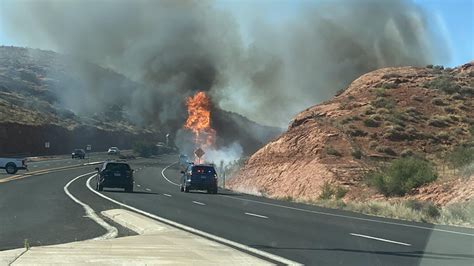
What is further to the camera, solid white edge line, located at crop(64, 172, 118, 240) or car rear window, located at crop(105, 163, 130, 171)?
car rear window, located at crop(105, 163, 130, 171)

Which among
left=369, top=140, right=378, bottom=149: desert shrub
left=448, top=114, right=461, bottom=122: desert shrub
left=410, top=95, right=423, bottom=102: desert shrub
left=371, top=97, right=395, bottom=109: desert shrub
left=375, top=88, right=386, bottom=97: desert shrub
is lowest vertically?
left=369, top=140, right=378, bottom=149: desert shrub

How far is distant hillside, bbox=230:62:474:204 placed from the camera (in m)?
36.8

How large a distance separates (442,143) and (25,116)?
215 ft

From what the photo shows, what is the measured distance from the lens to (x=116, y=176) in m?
32.9

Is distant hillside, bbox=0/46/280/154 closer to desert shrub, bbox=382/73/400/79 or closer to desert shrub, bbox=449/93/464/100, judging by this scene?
desert shrub, bbox=382/73/400/79

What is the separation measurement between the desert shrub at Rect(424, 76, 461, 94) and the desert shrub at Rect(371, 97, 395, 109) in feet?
14.3

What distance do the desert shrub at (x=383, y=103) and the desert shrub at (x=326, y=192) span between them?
1556cm

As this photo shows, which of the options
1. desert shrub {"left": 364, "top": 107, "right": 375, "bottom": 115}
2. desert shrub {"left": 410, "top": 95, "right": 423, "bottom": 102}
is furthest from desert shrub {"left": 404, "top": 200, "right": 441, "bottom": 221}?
desert shrub {"left": 410, "top": 95, "right": 423, "bottom": 102}

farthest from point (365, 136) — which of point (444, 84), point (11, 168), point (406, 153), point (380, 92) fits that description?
point (11, 168)

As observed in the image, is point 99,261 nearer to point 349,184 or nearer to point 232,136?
point 349,184

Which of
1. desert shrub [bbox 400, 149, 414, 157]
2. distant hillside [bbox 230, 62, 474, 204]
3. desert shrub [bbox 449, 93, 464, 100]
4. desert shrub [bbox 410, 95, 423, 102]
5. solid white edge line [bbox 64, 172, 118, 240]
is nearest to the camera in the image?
solid white edge line [bbox 64, 172, 118, 240]

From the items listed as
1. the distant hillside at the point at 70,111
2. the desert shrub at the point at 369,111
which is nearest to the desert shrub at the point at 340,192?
the desert shrub at the point at 369,111

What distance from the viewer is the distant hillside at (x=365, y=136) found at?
3675cm

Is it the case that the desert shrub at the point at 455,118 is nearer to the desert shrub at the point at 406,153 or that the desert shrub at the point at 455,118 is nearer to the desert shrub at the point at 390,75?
the desert shrub at the point at 406,153
